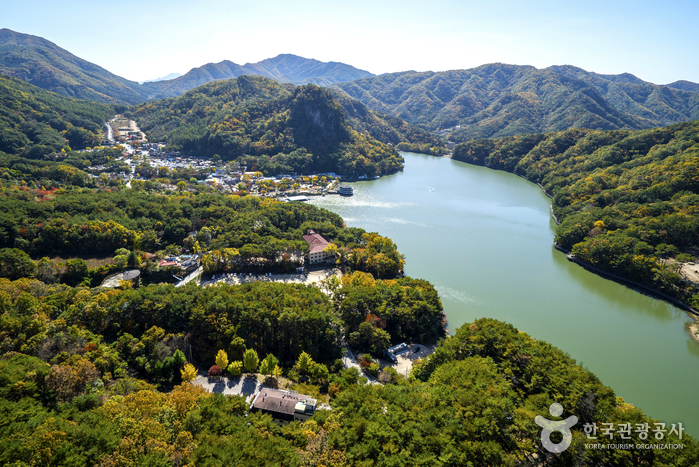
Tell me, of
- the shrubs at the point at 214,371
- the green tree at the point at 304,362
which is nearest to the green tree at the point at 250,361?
the shrubs at the point at 214,371

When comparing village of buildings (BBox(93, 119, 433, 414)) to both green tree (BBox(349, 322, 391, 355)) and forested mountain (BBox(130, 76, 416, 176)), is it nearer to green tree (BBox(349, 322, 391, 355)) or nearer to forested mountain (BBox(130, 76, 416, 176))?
green tree (BBox(349, 322, 391, 355))

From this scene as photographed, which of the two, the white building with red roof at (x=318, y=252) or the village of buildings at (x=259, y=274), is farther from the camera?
the white building with red roof at (x=318, y=252)

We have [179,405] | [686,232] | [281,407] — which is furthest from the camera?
[686,232]

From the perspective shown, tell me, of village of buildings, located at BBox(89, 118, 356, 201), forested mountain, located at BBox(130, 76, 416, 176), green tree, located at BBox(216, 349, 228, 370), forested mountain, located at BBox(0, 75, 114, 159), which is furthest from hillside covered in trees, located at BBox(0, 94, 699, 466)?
forested mountain, located at BBox(130, 76, 416, 176)

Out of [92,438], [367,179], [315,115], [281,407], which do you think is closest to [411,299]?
[281,407]

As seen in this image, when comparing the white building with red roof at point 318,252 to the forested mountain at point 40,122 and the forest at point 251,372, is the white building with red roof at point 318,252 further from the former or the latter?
the forested mountain at point 40,122

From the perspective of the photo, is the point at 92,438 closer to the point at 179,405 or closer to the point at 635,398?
the point at 179,405
